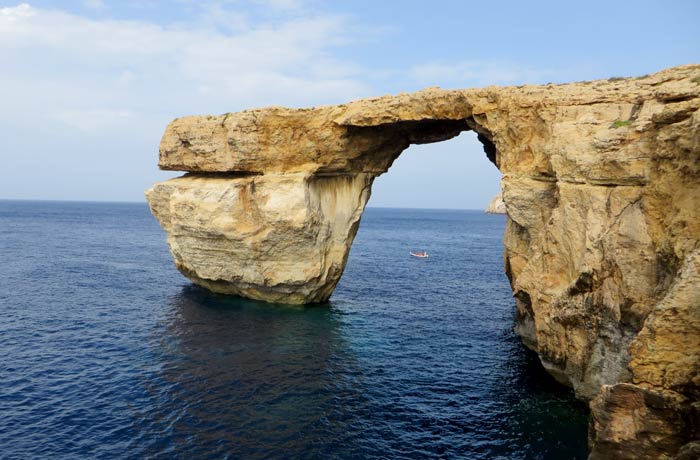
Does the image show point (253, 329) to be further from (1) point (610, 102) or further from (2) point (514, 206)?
(1) point (610, 102)

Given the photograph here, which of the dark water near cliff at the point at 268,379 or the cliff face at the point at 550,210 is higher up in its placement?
the cliff face at the point at 550,210

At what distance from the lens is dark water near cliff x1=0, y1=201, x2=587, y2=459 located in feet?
64.5

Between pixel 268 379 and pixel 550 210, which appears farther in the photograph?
pixel 268 379

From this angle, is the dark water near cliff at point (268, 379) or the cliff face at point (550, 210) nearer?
the cliff face at point (550, 210)

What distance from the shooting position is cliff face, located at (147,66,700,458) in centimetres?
1467

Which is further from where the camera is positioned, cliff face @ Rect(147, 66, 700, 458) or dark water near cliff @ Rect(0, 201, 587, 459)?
dark water near cliff @ Rect(0, 201, 587, 459)

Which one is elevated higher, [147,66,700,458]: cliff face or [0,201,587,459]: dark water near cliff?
[147,66,700,458]: cliff face

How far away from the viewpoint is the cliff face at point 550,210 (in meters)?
14.7

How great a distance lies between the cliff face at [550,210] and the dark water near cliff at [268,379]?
2.79 metres

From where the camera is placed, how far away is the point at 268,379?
82.6 ft

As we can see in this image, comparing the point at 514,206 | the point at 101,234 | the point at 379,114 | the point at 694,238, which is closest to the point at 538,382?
the point at 514,206

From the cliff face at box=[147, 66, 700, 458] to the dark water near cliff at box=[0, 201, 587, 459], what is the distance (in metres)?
2.79

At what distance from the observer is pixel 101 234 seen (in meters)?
94.9

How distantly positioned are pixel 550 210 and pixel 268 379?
15907mm
